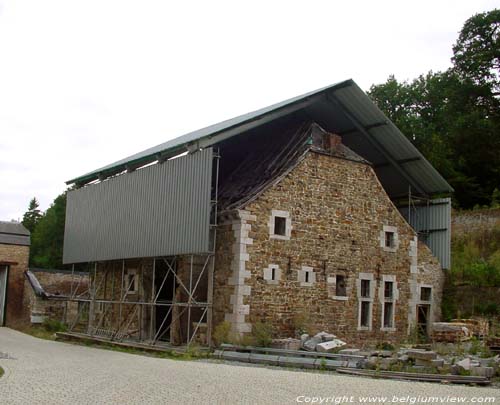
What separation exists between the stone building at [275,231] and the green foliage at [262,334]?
31 cm

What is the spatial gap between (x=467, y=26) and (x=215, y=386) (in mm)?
34199

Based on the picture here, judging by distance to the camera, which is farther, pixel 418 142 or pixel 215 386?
pixel 418 142

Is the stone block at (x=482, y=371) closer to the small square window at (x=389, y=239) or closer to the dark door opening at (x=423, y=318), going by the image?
the small square window at (x=389, y=239)

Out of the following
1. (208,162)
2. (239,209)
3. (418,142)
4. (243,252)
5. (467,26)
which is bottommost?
(243,252)

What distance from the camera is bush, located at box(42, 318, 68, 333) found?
29.0 m

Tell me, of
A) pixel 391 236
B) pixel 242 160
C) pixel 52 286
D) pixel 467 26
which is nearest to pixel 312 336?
pixel 391 236

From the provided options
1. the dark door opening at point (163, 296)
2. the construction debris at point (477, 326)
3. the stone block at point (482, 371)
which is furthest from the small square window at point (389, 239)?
the stone block at point (482, 371)

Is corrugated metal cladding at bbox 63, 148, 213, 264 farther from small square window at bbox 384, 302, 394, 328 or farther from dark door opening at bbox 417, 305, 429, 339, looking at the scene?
dark door opening at bbox 417, 305, 429, 339

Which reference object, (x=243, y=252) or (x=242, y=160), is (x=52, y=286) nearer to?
(x=242, y=160)

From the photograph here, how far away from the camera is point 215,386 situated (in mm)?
11875

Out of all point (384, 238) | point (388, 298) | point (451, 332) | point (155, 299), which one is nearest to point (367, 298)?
point (388, 298)

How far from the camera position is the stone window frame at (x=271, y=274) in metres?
20.4

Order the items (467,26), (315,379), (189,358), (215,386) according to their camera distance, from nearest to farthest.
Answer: (215,386) < (315,379) < (189,358) < (467,26)

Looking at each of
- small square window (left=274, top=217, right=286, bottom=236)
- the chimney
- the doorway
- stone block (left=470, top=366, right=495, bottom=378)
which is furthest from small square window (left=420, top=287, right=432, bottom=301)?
the doorway
